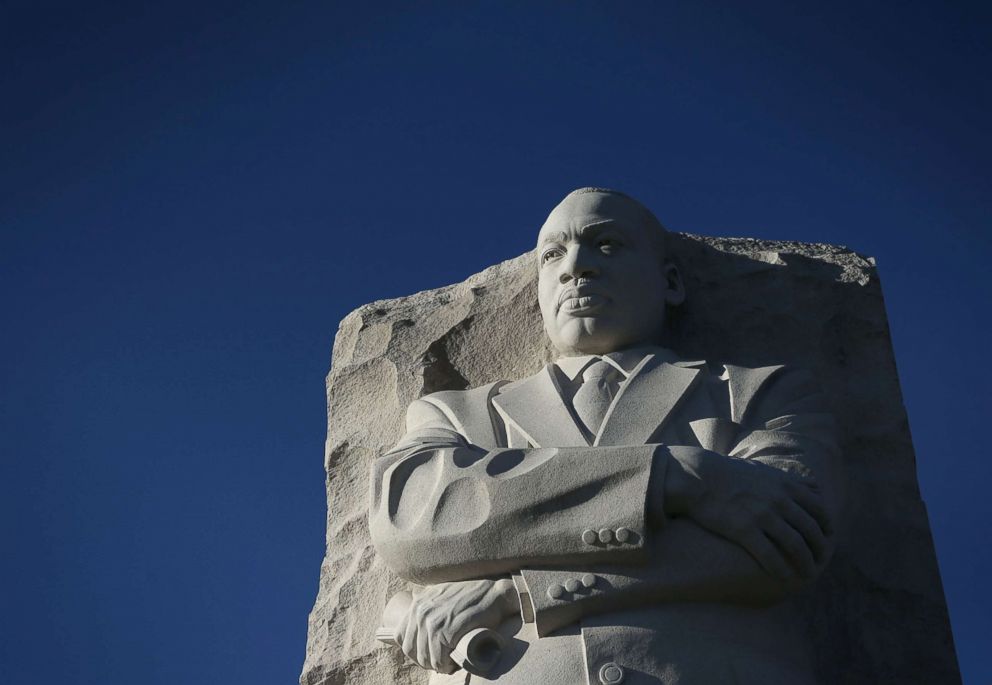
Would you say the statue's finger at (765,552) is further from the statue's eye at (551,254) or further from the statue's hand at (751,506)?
the statue's eye at (551,254)

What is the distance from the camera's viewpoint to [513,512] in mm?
4746

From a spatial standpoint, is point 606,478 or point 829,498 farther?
point 829,498

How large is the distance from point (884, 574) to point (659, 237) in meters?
1.65

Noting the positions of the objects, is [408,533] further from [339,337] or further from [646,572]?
[339,337]

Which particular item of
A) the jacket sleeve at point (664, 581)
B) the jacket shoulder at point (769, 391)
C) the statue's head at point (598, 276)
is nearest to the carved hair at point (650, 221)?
the statue's head at point (598, 276)

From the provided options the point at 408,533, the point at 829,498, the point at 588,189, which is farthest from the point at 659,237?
the point at 408,533

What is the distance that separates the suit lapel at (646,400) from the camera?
5188 millimetres

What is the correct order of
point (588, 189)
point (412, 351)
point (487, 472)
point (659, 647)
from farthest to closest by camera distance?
point (412, 351), point (588, 189), point (487, 472), point (659, 647)

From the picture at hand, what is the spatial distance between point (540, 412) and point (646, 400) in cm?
40

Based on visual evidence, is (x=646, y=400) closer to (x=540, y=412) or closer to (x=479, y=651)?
(x=540, y=412)

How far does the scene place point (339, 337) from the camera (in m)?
6.86

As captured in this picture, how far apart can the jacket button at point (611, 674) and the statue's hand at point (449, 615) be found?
1.40ft

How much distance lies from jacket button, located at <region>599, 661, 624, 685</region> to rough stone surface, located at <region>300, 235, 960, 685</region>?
1.27 meters

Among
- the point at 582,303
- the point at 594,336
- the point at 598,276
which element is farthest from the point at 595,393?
the point at 598,276
